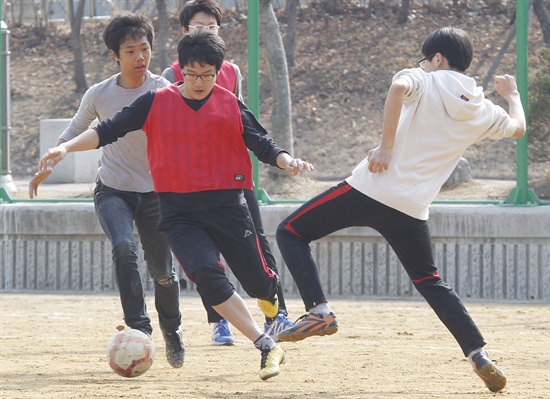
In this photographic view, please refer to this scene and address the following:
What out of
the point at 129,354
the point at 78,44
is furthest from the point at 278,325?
the point at 78,44

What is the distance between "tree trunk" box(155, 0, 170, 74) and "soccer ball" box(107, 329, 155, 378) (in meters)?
5.17

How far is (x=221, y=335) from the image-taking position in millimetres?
7348

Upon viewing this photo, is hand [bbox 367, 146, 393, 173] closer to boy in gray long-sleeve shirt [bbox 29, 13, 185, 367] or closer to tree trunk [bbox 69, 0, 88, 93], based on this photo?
boy in gray long-sleeve shirt [bbox 29, 13, 185, 367]

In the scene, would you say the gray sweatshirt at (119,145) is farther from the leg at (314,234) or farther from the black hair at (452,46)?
the black hair at (452,46)

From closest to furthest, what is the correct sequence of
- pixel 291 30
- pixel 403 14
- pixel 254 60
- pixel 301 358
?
pixel 301 358 → pixel 403 14 → pixel 254 60 → pixel 291 30

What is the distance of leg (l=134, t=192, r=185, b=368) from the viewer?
636 centimetres

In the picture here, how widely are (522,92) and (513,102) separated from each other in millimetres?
4027

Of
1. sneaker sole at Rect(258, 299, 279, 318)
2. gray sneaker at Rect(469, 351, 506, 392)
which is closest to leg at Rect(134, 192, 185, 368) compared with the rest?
sneaker sole at Rect(258, 299, 279, 318)

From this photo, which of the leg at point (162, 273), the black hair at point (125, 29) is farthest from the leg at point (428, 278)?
the black hair at point (125, 29)

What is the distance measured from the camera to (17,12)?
11.2 meters

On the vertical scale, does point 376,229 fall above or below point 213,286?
above

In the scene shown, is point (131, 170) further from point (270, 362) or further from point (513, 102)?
point (513, 102)

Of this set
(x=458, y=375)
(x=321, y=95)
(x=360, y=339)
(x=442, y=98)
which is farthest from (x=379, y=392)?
(x=321, y=95)

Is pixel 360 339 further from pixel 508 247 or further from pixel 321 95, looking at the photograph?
pixel 321 95
